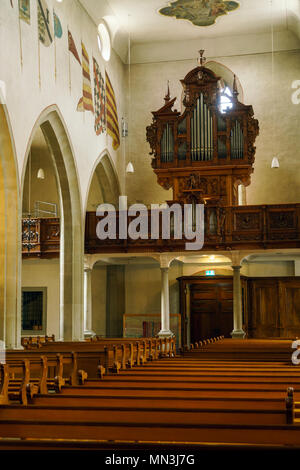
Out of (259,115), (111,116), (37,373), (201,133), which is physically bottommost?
(37,373)

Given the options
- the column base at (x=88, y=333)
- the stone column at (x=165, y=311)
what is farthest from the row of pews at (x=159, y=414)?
the column base at (x=88, y=333)

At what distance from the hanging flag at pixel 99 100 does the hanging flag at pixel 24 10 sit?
20.5 ft

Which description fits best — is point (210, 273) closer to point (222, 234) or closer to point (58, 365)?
point (222, 234)

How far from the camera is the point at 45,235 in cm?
2114

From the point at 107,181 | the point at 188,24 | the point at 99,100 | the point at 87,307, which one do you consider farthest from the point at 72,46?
the point at 87,307

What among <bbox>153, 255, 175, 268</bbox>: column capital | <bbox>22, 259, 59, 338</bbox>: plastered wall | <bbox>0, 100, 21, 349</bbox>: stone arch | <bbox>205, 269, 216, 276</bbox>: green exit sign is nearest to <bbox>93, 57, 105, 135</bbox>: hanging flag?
<bbox>153, 255, 175, 268</bbox>: column capital

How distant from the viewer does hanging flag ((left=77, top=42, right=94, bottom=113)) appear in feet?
67.4

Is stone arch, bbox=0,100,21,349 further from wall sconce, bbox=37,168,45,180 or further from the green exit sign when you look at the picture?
the green exit sign

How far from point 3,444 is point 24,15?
14.4 meters

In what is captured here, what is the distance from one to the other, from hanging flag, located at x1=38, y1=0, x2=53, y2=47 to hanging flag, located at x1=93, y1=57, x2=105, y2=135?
4.62m

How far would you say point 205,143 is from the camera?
76.2 ft

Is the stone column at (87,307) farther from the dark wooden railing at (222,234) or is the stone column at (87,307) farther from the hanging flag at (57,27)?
the hanging flag at (57,27)

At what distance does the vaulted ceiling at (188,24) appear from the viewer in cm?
2370

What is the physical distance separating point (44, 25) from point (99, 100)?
5.66m
